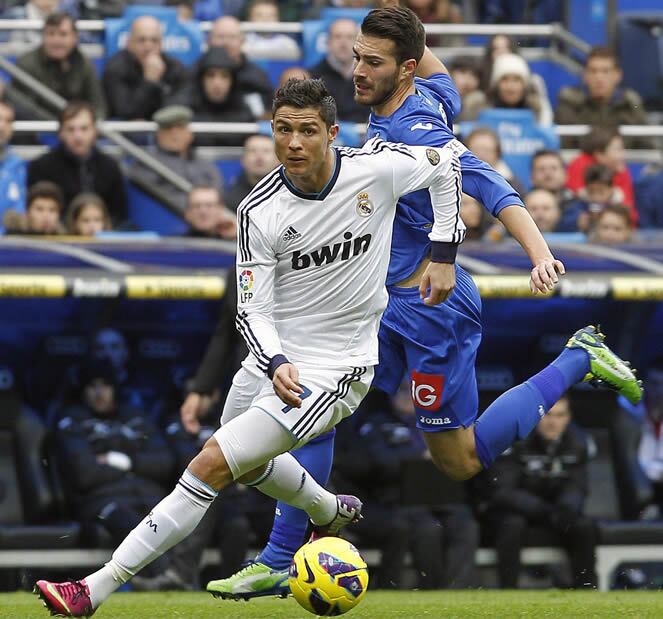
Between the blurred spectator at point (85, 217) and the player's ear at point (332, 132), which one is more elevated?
the player's ear at point (332, 132)

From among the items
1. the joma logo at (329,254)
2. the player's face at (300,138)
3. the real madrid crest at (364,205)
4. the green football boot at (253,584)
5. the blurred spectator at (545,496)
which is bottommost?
the blurred spectator at (545,496)

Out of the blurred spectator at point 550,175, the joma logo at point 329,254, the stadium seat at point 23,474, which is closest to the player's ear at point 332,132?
the joma logo at point 329,254

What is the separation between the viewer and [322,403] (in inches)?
237

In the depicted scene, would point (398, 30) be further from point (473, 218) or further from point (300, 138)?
point (473, 218)

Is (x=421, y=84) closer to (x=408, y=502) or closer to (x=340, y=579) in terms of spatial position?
(x=340, y=579)

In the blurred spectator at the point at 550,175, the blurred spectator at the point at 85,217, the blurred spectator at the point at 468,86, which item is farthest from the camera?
the blurred spectator at the point at 468,86

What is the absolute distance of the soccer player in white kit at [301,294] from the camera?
5.86 metres

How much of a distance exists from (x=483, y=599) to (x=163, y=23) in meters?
6.06

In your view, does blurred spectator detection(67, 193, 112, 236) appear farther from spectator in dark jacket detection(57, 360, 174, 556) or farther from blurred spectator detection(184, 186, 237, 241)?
spectator in dark jacket detection(57, 360, 174, 556)

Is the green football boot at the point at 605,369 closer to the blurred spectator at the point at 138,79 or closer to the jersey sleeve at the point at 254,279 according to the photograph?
the jersey sleeve at the point at 254,279

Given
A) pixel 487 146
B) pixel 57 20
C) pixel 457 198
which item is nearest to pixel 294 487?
pixel 457 198

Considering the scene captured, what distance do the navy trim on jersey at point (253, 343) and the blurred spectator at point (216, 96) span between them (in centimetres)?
585

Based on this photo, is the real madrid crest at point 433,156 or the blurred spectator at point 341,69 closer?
the real madrid crest at point 433,156

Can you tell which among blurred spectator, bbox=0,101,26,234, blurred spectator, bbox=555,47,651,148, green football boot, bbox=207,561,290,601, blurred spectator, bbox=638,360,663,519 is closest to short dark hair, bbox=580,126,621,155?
blurred spectator, bbox=555,47,651,148
